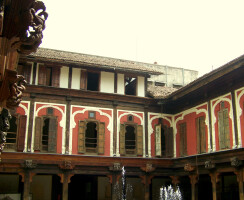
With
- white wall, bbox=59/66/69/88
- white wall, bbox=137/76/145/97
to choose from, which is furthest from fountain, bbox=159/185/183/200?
white wall, bbox=59/66/69/88

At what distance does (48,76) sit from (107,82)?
334 cm

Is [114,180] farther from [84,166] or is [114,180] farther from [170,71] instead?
[170,71]

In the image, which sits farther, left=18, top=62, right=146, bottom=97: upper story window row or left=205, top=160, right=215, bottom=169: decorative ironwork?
left=18, top=62, right=146, bottom=97: upper story window row

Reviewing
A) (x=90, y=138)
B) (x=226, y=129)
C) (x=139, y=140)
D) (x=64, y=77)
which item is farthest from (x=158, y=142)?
(x=64, y=77)

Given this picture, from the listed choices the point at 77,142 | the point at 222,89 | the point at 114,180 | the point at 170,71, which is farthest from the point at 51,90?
the point at 170,71

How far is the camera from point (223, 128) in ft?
54.5

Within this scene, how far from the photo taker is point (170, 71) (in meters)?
32.2

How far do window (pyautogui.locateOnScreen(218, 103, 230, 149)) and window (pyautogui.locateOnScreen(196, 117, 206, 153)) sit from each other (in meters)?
1.35

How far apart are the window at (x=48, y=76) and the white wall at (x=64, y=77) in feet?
0.60

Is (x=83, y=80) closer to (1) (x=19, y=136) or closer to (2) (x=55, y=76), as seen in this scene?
(2) (x=55, y=76)

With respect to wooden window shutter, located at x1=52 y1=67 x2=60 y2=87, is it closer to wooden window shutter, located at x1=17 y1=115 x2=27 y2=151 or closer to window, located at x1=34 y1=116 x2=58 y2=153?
window, located at x1=34 y1=116 x2=58 y2=153

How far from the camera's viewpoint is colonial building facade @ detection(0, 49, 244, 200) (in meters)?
17.0

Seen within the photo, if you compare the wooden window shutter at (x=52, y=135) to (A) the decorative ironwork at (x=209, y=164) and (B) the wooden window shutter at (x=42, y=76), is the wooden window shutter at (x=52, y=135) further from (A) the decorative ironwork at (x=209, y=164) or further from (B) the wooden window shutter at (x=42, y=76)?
(A) the decorative ironwork at (x=209, y=164)

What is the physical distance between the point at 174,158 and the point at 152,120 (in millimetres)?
2535
